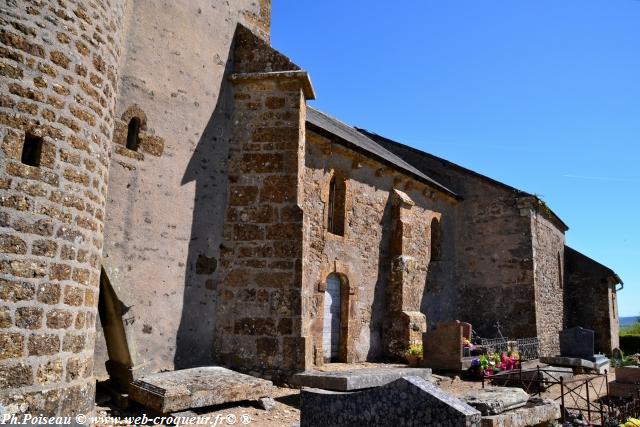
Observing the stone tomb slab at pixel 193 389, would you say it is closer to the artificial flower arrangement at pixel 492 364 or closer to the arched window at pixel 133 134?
the arched window at pixel 133 134

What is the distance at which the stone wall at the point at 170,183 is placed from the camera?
23.5ft

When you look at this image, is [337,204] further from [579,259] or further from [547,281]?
[579,259]

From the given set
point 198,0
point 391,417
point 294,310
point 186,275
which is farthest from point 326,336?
point 391,417

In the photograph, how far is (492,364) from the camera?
476 inches

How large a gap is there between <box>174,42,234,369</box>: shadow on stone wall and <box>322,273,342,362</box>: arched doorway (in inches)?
192

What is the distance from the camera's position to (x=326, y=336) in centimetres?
1280

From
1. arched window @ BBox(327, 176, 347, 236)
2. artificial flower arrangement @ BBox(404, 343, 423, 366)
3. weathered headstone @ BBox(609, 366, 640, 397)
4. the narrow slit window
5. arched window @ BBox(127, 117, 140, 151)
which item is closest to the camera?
the narrow slit window

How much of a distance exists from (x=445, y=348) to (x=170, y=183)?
788 centimetres

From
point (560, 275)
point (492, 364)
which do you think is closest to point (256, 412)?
point (492, 364)

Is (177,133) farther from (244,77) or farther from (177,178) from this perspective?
(244,77)

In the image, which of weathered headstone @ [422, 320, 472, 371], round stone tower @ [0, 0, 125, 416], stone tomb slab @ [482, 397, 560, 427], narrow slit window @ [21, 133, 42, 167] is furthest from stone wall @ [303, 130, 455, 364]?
narrow slit window @ [21, 133, 42, 167]

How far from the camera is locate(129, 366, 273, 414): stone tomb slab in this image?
593 cm

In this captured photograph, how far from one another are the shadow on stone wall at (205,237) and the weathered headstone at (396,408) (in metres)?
4.35

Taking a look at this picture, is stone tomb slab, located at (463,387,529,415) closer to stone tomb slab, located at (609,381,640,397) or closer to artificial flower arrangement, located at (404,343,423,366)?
stone tomb slab, located at (609,381,640,397)
